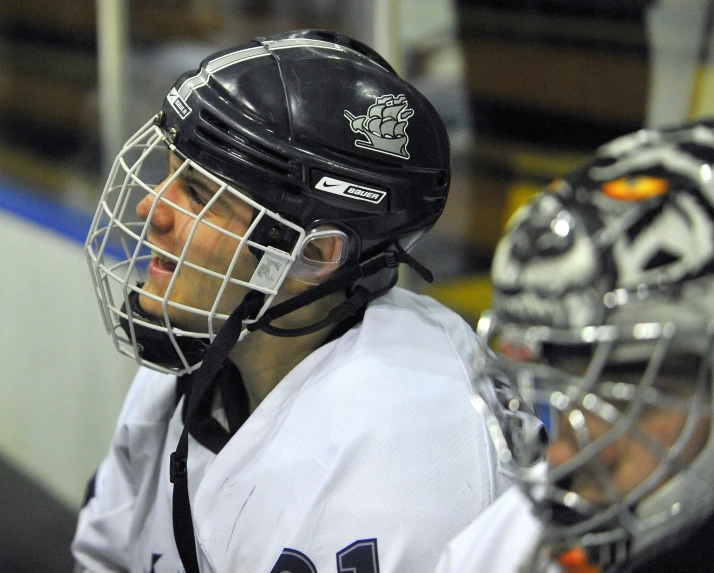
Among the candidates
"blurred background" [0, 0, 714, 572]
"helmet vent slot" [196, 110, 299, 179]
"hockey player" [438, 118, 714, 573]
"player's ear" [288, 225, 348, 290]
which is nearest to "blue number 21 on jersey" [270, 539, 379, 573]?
"hockey player" [438, 118, 714, 573]

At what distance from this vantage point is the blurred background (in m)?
1.92

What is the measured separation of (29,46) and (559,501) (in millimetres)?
3738

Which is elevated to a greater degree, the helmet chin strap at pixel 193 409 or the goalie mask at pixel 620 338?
the goalie mask at pixel 620 338

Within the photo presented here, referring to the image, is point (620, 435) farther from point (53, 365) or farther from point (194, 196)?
point (53, 365)

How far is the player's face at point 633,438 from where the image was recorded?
66cm

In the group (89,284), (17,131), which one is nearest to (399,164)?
(89,284)

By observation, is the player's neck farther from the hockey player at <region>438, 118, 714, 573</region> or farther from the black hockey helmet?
the hockey player at <region>438, 118, 714, 573</region>

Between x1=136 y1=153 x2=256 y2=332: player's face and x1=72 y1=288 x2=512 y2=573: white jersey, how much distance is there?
15cm

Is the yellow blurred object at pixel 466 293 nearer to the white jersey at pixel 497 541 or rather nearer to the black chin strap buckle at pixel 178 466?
the black chin strap buckle at pixel 178 466

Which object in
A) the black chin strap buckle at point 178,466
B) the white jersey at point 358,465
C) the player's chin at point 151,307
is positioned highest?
the player's chin at point 151,307

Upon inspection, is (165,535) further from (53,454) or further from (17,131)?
(17,131)

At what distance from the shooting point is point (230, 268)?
1.06 meters

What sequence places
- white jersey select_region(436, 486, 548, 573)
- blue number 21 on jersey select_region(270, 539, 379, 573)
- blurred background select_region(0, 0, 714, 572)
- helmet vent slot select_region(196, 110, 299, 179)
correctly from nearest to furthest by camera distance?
white jersey select_region(436, 486, 548, 573)
blue number 21 on jersey select_region(270, 539, 379, 573)
helmet vent slot select_region(196, 110, 299, 179)
blurred background select_region(0, 0, 714, 572)

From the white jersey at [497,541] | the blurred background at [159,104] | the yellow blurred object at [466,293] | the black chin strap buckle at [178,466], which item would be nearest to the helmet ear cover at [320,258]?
the black chin strap buckle at [178,466]
